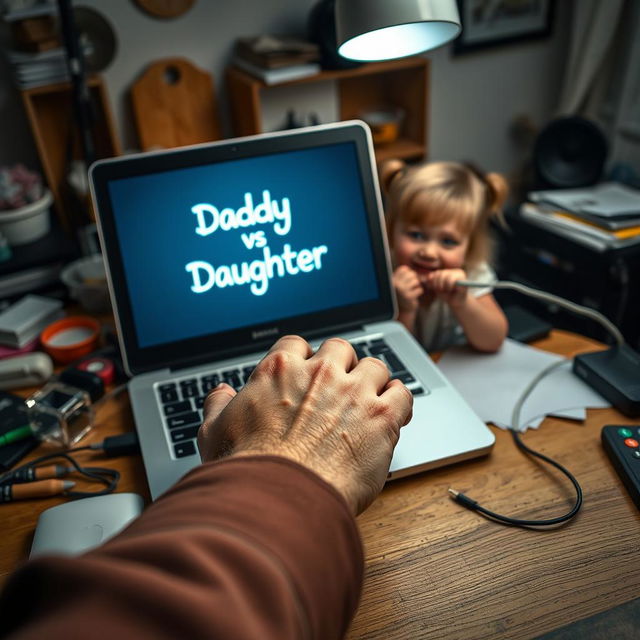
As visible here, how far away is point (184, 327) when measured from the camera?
2.94ft

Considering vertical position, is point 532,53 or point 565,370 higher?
point 532,53

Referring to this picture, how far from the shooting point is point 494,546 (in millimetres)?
651

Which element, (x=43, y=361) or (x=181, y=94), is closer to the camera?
(x=43, y=361)

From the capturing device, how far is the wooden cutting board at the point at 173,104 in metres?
1.85

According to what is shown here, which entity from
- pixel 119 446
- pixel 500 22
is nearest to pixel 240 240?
pixel 119 446

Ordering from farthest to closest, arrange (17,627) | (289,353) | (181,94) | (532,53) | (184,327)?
(532,53) → (181,94) → (184,327) → (289,353) → (17,627)

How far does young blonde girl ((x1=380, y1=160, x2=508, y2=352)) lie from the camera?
1089mm

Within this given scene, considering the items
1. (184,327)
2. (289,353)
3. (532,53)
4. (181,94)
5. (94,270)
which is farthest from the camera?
(532,53)

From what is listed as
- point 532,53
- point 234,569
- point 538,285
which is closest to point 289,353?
point 234,569

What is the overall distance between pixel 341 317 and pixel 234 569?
2.04 ft

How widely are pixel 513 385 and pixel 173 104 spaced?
58.5 inches

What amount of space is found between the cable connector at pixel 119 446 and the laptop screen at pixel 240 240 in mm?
136

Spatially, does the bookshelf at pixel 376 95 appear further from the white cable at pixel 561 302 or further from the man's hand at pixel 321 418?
the man's hand at pixel 321 418

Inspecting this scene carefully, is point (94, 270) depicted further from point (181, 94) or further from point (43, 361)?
point (181, 94)
